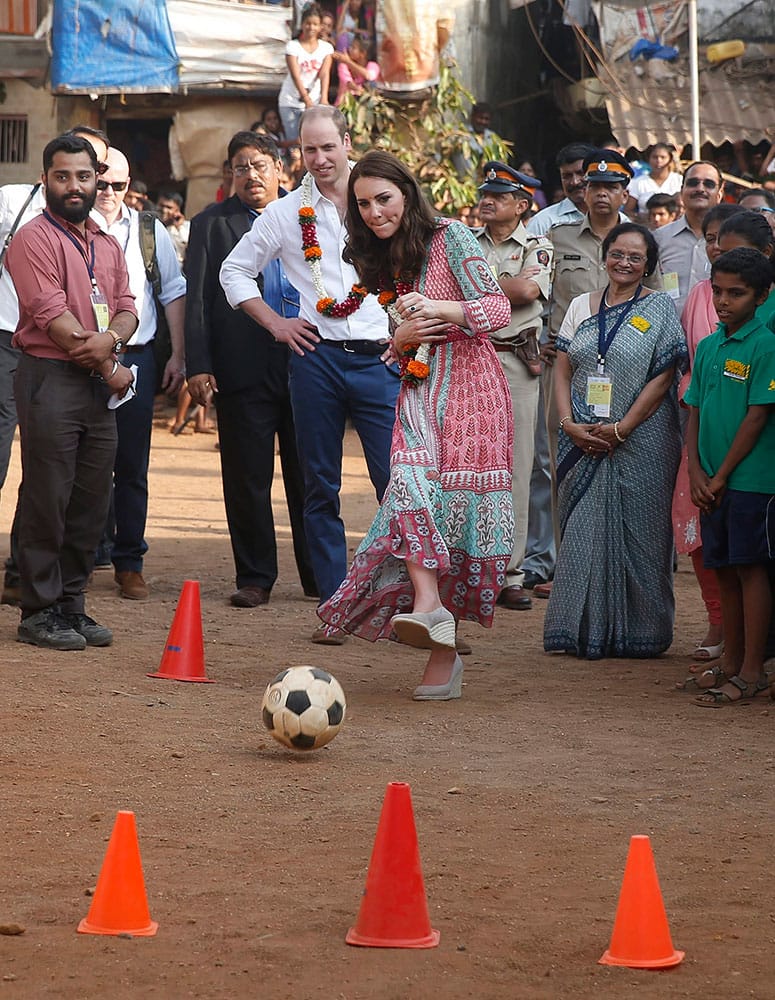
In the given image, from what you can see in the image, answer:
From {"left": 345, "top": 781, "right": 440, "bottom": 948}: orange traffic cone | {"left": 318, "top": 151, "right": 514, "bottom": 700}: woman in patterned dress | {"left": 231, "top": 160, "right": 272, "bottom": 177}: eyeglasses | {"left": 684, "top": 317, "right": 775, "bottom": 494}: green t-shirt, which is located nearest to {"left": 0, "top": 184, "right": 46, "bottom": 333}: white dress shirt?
{"left": 231, "top": 160, "right": 272, "bottom": 177}: eyeglasses

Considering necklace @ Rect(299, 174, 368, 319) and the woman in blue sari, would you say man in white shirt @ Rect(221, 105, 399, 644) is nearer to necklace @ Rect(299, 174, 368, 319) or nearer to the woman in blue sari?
necklace @ Rect(299, 174, 368, 319)

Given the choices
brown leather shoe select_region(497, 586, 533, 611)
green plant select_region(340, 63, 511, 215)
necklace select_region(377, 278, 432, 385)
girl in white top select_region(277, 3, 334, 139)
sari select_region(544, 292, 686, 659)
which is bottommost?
brown leather shoe select_region(497, 586, 533, 611)

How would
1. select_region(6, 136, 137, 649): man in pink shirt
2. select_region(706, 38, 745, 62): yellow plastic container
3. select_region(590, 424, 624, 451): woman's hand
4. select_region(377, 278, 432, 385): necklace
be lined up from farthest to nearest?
select_region(706, 38, 745, 62): yellow plastic container
select_region(590, 424, 624, 451): woman's hand
select_region(6, 136, 137, 649): man in pink shirt
select_region(377, 278, 432, 385): necklace

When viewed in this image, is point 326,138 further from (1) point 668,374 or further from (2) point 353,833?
(2) point 353,833

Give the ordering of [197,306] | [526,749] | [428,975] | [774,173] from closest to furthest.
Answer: [428,975], [526,749], [197,306], [774,173]

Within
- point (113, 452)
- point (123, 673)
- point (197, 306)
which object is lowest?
point (123, 673)

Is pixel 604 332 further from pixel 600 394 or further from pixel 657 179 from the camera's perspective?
pixel 657 179

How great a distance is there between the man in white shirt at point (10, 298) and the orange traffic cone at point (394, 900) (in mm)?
5064

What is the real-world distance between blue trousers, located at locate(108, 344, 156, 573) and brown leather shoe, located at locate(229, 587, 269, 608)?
25.3 inches

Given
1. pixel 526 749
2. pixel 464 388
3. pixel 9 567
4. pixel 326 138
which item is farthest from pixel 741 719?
pixel 9 567

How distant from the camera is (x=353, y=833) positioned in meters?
4.70

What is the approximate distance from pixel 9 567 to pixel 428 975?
5.65 metres

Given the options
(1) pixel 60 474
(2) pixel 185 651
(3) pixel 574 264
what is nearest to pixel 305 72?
(3) pixel 574 264

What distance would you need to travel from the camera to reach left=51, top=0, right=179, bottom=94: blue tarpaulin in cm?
1942
